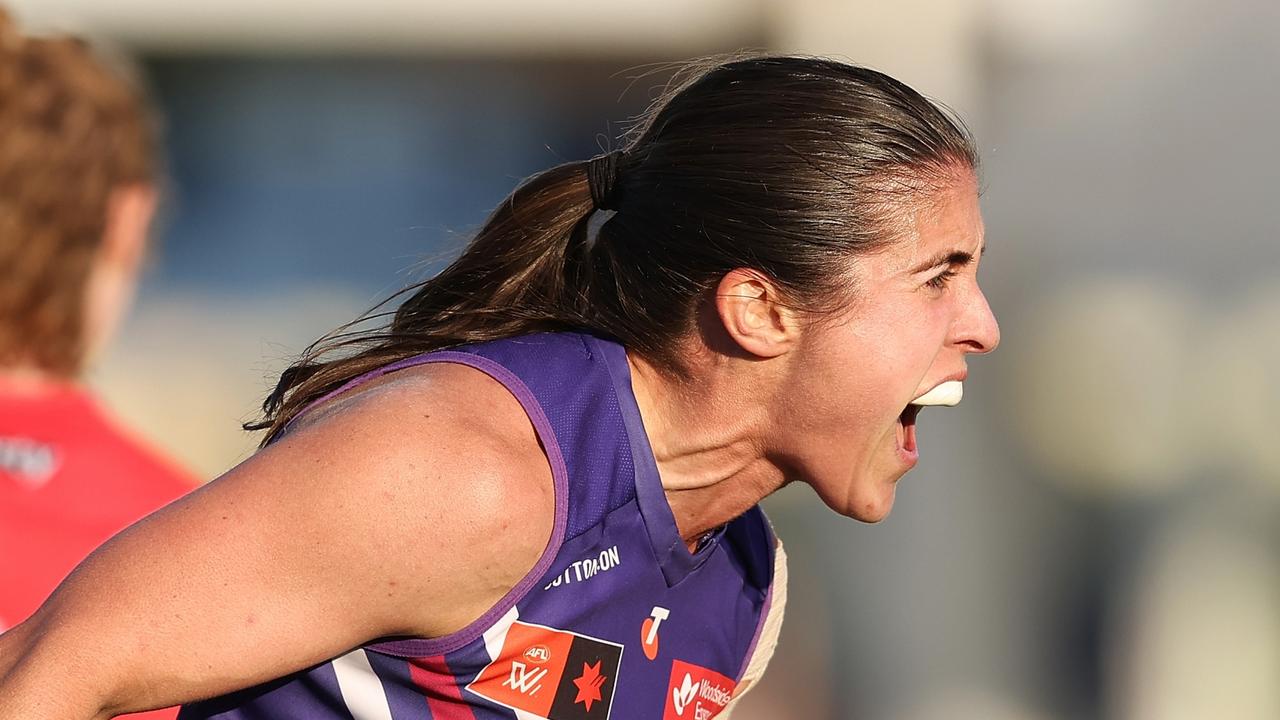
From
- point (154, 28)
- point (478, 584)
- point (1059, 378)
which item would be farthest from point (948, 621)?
point (154, 28)

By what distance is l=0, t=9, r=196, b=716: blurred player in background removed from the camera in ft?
9.73

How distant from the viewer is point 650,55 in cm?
1023

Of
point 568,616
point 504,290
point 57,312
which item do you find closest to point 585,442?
point 568,616

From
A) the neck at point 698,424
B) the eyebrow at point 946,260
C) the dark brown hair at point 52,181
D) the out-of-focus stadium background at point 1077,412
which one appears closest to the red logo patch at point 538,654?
the neck at point 698,424

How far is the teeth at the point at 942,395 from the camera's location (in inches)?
88.8

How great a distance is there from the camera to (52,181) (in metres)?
3.01

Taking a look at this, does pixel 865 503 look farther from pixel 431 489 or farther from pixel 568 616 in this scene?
pixel 431 489

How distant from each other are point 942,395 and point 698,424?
38 cm

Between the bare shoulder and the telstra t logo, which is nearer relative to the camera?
the bare shoulder

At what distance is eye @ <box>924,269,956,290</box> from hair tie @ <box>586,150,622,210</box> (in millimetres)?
510

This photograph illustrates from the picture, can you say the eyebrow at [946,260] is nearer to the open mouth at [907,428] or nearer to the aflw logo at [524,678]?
the open mouth at [907,428]

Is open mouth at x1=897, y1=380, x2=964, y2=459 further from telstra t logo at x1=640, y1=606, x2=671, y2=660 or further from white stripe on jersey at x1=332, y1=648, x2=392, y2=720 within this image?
white stripe on jersey at x1=332, y1=648, x2=392, y2=720

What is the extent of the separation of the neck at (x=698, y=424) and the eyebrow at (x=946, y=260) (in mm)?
312

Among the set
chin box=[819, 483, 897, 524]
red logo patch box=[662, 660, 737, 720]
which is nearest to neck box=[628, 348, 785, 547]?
chin box=[819, 483, 897, 524]
